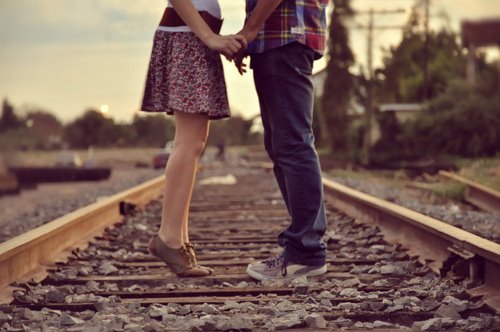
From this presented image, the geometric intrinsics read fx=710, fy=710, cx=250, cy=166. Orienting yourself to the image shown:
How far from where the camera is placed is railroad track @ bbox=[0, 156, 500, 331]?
2.20m

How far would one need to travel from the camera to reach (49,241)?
11.7 ft

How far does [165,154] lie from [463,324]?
31.0 metres

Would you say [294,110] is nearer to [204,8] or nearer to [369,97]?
[204,8]

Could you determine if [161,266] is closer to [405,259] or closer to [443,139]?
[405,259]

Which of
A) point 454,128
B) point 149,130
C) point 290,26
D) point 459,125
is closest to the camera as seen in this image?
point 290,26

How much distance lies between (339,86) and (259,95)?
31.7 m

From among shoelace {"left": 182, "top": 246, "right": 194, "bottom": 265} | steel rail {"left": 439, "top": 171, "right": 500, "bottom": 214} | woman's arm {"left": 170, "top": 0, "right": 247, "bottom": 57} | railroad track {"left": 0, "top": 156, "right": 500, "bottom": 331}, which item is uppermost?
woman's arm {"left": 170, "top": 0, "right": 247, "bottom": 57}

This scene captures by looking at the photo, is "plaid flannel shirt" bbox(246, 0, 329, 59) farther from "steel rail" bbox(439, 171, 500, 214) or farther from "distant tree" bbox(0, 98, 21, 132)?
"distant tree" bbox(0, 98, 21, 132)

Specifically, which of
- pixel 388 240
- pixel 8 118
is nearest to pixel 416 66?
pixel 8 118

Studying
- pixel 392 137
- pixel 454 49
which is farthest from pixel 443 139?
pixel 454 49

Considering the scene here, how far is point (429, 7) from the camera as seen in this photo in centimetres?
3609

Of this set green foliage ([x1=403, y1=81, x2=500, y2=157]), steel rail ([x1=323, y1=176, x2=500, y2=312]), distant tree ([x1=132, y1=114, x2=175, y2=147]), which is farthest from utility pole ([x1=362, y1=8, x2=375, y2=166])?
distant tree ([x1=132, y1=114, x2=175, y2=147])

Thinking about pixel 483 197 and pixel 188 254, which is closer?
pixel 188 254

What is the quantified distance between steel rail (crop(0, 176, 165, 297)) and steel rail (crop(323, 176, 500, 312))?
175 cm
